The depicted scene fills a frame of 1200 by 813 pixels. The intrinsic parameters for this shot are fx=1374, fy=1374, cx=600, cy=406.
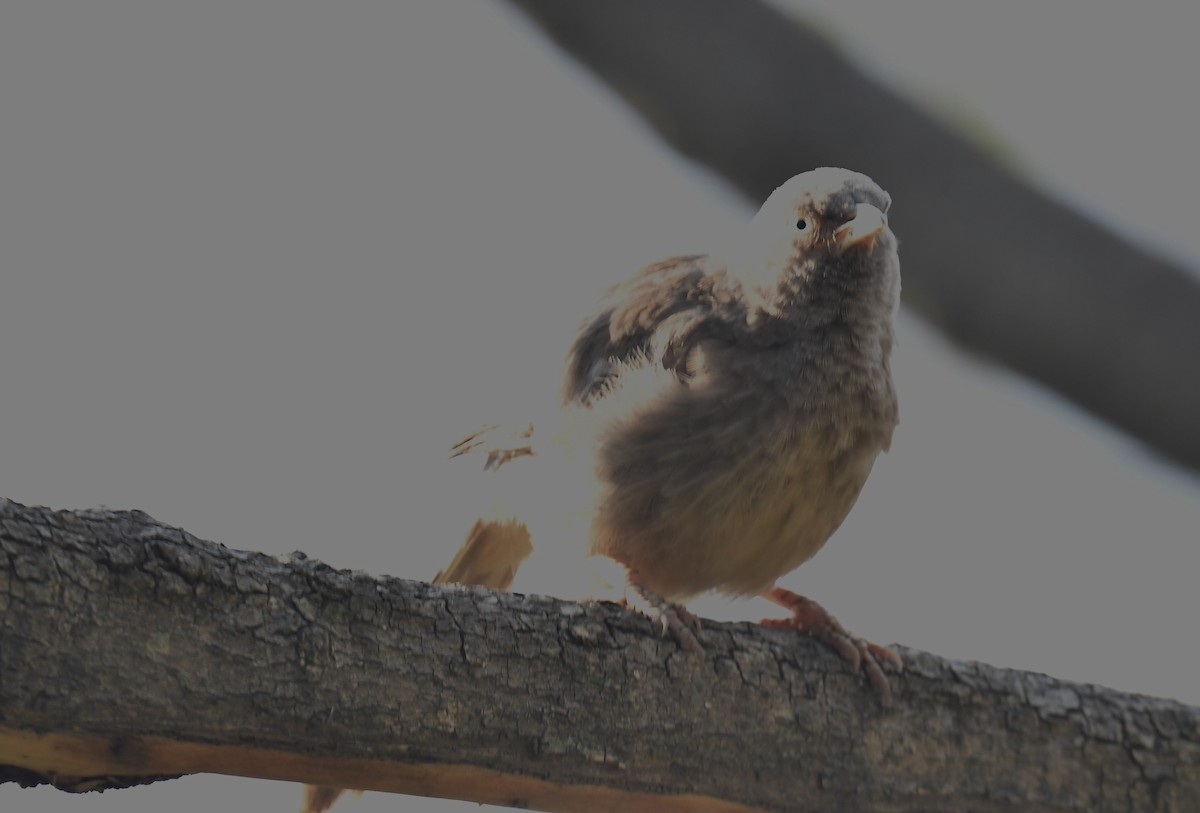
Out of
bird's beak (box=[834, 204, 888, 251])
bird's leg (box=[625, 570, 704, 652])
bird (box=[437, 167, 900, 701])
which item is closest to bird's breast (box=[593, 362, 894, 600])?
bird (box=[437, 167, 900, 701])

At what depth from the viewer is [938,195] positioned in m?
3.90

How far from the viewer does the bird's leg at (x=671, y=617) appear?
3.75m

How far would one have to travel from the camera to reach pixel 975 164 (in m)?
3.95

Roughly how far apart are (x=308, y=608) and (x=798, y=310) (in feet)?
6.77

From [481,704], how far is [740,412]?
1402 mm

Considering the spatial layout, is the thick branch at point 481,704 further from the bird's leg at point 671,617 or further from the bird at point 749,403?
the bird at point 749,403

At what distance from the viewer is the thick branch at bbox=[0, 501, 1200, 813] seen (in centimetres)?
292

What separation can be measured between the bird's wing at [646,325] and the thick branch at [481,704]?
1109 mm

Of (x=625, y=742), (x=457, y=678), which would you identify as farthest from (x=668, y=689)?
(x=457, y=678)

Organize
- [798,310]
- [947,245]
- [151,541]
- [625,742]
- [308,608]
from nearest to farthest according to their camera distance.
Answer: [151,541] → [308,608] → [625,742] → [947,245] → [798,310]

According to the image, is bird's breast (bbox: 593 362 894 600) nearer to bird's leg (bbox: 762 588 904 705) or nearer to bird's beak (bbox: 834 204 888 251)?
bird's leg (bbox: 762 588 904 705)

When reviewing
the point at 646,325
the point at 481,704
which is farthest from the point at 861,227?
the point at 481,704

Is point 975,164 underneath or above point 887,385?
above

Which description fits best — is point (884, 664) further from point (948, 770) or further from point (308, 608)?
point (308, 608)
